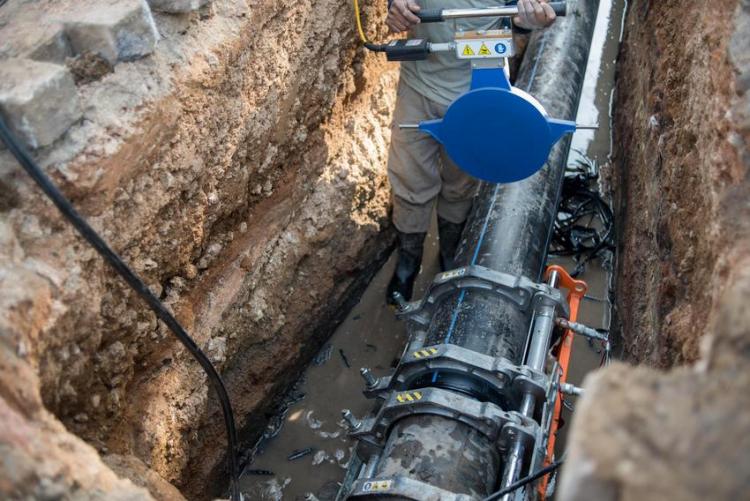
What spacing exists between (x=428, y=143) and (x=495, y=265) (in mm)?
726

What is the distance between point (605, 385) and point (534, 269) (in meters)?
1.96

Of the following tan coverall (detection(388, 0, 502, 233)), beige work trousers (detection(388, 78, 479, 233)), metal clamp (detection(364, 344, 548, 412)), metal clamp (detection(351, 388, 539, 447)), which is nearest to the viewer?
metal clamp (detection(351, 388, 539, 447))

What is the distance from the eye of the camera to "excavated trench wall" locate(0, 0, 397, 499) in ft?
6.40

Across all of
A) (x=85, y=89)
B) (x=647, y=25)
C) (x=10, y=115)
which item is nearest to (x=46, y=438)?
(x=10, y=115)

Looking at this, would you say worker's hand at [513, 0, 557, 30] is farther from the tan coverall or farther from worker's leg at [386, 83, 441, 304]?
worker's leg at [386, 83, 441, 304]

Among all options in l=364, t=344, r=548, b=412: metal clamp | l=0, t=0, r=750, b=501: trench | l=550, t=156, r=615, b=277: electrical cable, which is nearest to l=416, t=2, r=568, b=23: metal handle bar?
l=0, t=0, r=750, b=501: trench

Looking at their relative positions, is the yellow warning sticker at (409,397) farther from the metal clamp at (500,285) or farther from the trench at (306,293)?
the trench at (306,293)

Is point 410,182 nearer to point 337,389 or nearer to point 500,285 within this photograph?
point 500,285

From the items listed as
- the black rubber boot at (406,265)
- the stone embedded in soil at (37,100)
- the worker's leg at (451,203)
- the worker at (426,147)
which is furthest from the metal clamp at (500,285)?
the stone embedded in soil at (37,100)

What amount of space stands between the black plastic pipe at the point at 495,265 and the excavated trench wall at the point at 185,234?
2.49 ft

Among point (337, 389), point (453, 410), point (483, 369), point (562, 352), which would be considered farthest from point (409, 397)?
point (337, 389)

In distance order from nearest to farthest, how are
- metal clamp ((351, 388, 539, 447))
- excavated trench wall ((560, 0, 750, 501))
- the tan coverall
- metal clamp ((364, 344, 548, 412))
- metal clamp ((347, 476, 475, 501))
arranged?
excavated trench wall ((560, 0, 750, 501)) → metal clamp ((347, 476, 475, 501)) → metal clamp ((351, 388, 539, 447)) → metal clamp ((364, 344, 548, 412)) → the tan coverall

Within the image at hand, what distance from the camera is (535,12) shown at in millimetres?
2738

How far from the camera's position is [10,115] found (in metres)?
1.98
